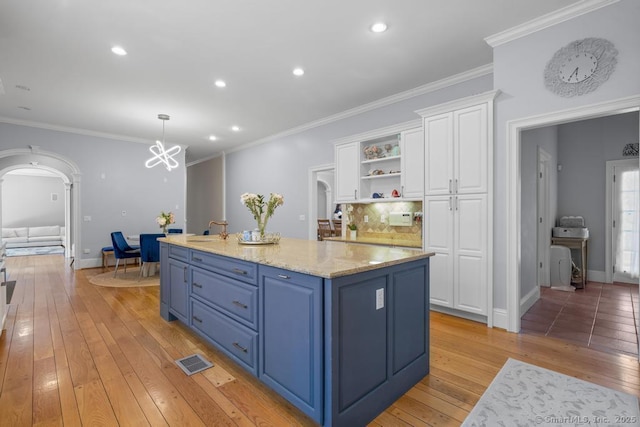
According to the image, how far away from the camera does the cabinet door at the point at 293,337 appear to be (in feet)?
5.58

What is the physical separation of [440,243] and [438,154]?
1.06m

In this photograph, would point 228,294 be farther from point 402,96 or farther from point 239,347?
point 402,96

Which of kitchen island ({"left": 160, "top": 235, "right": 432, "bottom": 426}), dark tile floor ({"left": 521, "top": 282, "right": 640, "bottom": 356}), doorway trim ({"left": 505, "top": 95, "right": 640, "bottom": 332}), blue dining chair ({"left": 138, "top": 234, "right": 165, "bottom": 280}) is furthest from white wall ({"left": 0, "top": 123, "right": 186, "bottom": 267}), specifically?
dark tile floor ({"left": 521, "top": 282, "right": 640, "bottom": 356})

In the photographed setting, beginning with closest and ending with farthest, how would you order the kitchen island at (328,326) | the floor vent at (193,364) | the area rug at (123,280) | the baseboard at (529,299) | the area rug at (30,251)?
the kitchen island at (328,326), the floor vent at (193,364), the baseboard at (529,299), the area rug at (123,280), the area rug at (30,251)

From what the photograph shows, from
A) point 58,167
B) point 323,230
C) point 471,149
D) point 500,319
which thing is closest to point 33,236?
point 58,167

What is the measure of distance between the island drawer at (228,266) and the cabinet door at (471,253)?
2465 mm

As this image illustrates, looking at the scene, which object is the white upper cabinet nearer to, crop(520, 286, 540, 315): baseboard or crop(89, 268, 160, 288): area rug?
crop(520, 286, 540, 315): baseboard

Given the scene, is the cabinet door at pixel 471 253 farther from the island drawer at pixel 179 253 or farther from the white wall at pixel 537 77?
the island drawer at pixel 179 253

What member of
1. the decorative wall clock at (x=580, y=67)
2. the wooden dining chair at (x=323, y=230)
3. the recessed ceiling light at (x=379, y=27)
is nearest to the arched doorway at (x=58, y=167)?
the wooden dining chair at (x=323, y=230)

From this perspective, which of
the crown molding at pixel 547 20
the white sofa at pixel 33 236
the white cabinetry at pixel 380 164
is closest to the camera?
the crown molding at pixel 547 20

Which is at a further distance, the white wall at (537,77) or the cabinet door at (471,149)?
the cabinet door at (471,149)

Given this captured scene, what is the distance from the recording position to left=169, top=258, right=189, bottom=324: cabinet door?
10.2 ft

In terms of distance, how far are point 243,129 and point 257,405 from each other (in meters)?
5.86

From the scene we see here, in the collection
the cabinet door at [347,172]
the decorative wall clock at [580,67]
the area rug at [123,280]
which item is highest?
the decorative wall clock at [580,67]
